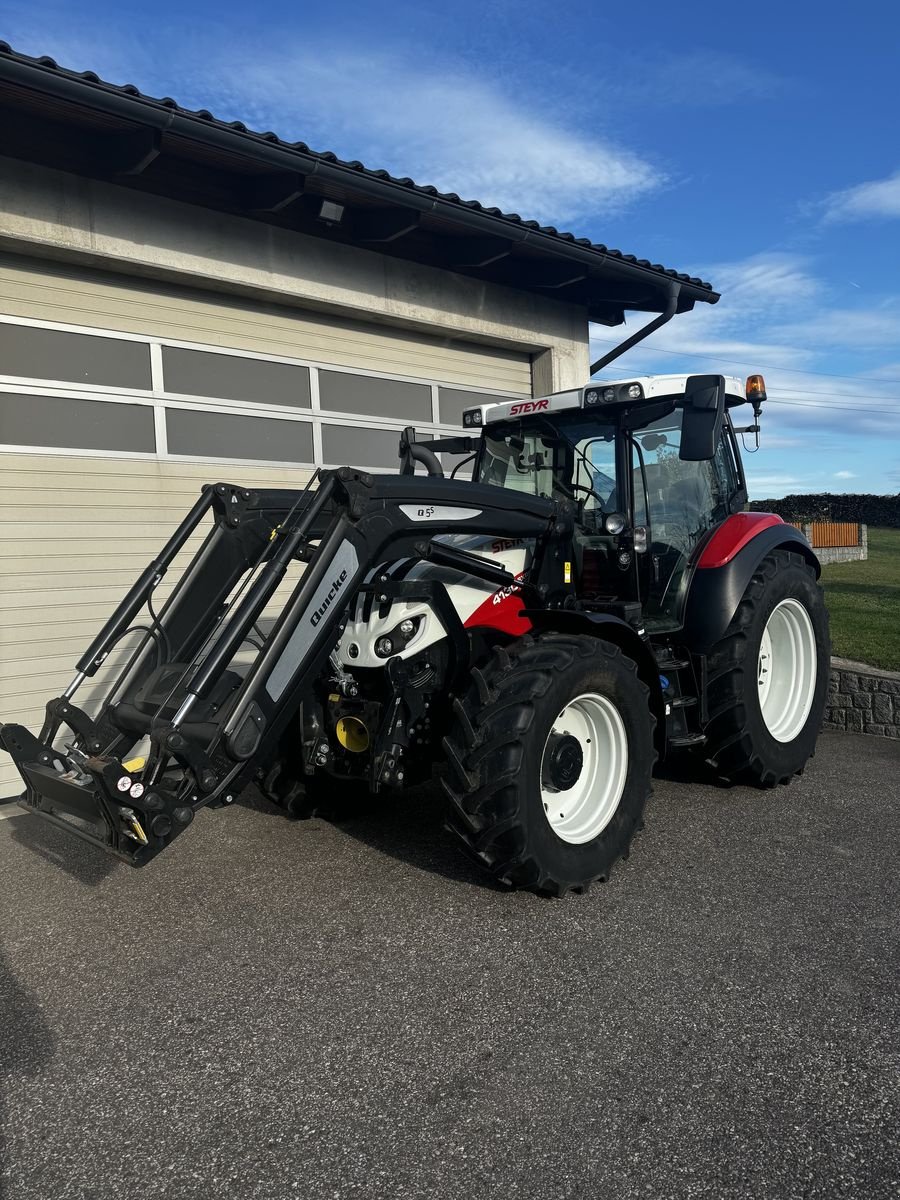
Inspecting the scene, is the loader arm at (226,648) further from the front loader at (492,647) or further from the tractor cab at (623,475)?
the tractor cab at (623,475)

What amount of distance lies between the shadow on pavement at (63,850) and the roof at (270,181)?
3980 millimetres

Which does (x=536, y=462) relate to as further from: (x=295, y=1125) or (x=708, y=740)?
(x=295, y=1125)

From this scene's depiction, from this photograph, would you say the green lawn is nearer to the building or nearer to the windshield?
the windshield

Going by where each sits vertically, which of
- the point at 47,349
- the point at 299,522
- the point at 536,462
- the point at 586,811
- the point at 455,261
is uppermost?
the point at 455,261

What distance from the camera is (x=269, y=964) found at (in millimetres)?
3355

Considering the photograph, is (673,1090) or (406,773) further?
(406,773)

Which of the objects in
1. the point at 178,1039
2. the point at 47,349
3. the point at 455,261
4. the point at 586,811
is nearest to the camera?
the point at 178,1039

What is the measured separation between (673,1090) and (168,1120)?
4.61 ft

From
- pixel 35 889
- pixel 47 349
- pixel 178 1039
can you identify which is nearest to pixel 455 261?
pixel 47 349

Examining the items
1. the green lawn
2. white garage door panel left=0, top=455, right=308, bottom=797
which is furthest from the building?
the green lawn

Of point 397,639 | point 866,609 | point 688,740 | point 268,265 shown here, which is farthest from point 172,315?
point 866,609

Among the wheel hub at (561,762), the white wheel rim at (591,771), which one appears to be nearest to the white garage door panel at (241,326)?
the white wheel rim at (591,771)

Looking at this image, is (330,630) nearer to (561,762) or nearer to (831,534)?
(561,762)

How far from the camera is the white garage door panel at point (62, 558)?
577 centimetres
